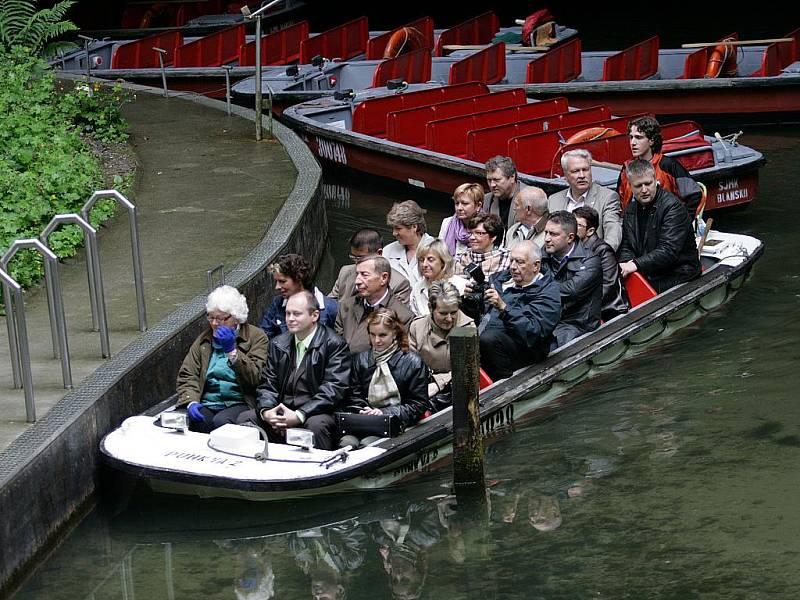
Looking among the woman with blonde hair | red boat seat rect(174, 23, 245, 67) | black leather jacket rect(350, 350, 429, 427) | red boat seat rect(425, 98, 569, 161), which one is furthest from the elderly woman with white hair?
red boat seat rect(174, 23, 245, 67)

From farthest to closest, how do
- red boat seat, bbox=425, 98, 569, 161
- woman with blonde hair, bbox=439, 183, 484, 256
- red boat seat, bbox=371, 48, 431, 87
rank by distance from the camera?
1. red boat seat, bbox=371, 48, 431, 87
2. red boat seat, bbox=425, 98, 569, 161
3. woman with blonde hair, bbox=439, 183, 484, 256

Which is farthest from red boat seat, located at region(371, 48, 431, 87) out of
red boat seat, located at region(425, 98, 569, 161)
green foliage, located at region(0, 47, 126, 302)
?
green foliage, located at region(0, 47, 126, 302)

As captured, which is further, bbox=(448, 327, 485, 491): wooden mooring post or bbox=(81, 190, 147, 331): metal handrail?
bbox=(81, 190, 147, 331): metal handrail

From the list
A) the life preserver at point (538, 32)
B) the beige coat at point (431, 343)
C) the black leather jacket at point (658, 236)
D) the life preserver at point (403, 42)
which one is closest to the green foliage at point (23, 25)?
the life preserver at point (403, 42)

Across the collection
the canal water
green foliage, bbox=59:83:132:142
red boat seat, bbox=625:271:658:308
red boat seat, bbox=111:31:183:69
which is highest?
red boat seat, bbox=111:31:183:69

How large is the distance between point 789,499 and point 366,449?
2.51 metres

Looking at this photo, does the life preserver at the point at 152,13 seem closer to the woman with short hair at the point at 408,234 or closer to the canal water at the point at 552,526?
the woman with short hair at the point at 408,234

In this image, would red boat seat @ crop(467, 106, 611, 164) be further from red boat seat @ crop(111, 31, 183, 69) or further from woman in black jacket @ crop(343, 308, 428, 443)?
red boat seat @ crop(111, 31, 183, 69)

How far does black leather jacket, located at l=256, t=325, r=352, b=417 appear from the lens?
761 centimetres

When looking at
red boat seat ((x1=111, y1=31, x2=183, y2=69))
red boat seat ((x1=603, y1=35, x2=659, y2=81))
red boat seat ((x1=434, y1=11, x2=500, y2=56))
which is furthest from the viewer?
red boat seat ((x1=111, y1=31, x2=183, y2=69))

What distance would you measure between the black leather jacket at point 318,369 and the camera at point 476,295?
124 cm

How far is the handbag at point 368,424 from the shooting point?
764 centimetres

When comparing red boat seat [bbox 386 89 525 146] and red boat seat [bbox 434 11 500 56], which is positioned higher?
red boat seat [bbox 434 11 500 56]

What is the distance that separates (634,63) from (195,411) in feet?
41.7
